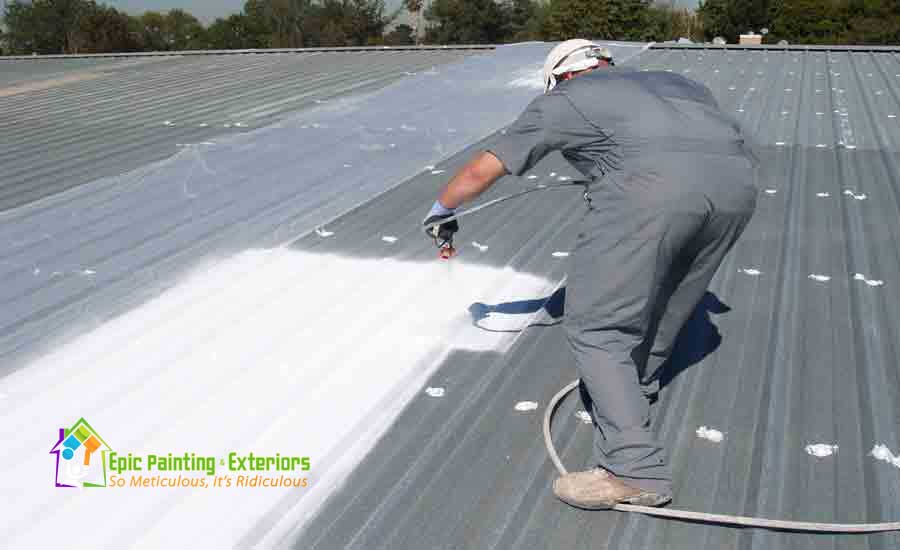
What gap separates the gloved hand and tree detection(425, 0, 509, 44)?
214 feet

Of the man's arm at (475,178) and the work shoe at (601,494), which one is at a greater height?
the man's arm at (475,178)

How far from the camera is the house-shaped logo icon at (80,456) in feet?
7.51

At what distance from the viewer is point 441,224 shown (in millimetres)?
2723

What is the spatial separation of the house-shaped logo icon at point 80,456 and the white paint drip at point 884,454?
214 cm

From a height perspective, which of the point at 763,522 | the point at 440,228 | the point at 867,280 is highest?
the point at 440,228

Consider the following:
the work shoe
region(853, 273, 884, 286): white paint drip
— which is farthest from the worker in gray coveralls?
region(853, 273, 884, 286): white paint drip

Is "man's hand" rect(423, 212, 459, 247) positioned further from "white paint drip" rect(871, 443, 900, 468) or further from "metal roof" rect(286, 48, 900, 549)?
"white paint drip" rect(871, 443, 900, 468)

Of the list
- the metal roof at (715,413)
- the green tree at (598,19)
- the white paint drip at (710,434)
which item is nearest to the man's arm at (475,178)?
the metal roof at (715,413)

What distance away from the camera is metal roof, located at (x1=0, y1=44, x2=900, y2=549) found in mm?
2158

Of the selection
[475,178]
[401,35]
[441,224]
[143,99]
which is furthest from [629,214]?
[401,35]

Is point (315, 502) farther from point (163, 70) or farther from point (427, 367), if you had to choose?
point (163, 70)

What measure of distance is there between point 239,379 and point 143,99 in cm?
642

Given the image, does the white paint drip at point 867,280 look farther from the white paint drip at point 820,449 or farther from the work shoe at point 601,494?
the work shoe at point 601,494

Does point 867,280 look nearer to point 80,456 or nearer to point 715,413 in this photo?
point 715,413
